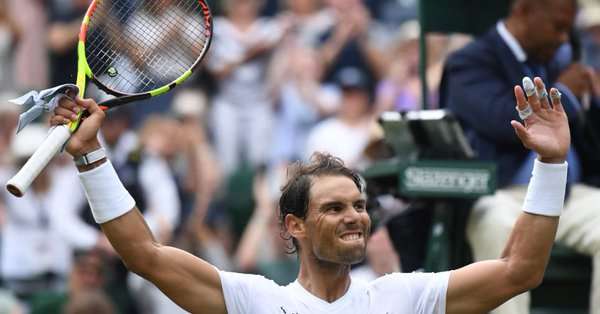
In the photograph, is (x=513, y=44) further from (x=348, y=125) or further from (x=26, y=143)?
(x=26, y=143)

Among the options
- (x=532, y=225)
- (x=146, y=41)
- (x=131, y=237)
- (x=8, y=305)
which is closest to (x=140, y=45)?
(x=146, y=41)

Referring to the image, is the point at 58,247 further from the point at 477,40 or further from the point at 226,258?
the point at 477,40

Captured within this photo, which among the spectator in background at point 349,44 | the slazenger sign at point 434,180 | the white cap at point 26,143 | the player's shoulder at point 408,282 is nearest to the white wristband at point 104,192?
the player's shoulder at point 408,282

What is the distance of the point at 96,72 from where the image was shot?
562 centimetres

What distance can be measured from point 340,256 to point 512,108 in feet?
8.35

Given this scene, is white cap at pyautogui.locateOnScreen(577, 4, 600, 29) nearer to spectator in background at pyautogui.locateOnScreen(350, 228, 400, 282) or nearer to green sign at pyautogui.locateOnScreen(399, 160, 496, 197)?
spectator in background at pyautogui.locateOnScreen(350, 228, 400, 282)

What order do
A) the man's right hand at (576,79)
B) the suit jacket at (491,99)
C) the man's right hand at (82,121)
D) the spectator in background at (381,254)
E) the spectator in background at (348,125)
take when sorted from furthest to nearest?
the spectator in background at (348,125)
the spectator in background at (381,254)
the man's right hand at (576,79)
the suit jacket at (491,99)
the man's right hand at (82,121)

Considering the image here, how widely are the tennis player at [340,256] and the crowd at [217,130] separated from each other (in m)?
5.20

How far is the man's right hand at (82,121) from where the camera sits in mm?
5035

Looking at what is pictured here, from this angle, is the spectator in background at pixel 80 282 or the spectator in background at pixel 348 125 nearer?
the spectator in background at pixel 80 282

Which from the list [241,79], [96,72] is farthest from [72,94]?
[241,79]

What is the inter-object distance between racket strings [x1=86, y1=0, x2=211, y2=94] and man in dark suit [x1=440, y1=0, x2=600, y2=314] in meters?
2.13

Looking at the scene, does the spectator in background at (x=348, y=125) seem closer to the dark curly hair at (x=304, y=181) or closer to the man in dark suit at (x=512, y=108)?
the man in dark suit at (x=512, y=108)

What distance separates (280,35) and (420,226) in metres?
5.17
